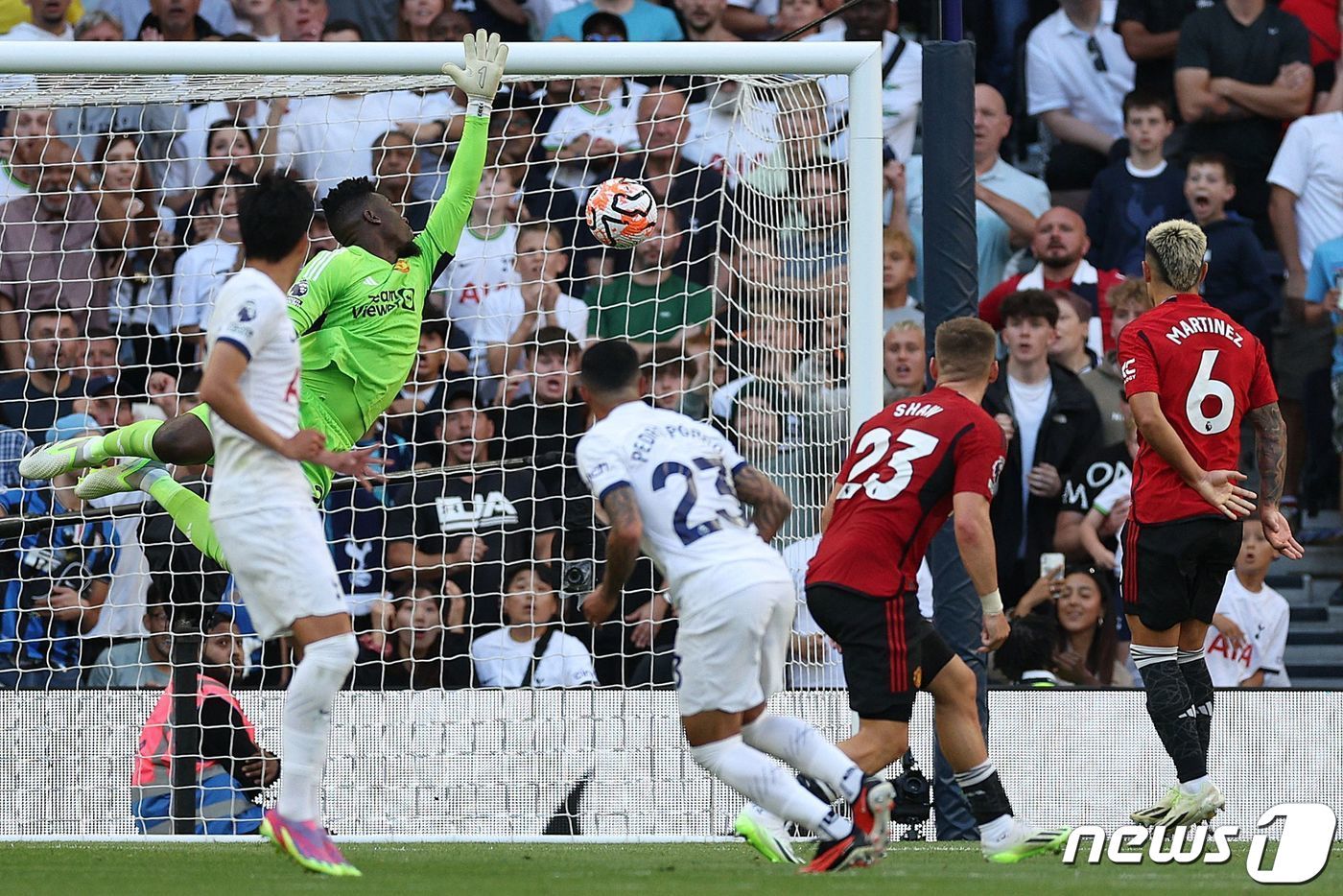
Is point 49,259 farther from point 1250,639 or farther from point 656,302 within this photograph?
point 1250,639

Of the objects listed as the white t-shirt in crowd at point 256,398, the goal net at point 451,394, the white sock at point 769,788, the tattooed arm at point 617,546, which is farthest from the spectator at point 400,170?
the white sock at point 769,788

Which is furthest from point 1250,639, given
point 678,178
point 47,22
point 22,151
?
point 47,22

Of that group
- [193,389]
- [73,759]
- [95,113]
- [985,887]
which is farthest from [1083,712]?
[95,113]

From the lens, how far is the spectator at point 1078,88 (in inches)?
506

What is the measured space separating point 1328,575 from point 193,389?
7509mm

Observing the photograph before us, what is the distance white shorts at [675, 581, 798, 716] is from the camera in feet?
19.9

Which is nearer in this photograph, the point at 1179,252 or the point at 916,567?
the point at 916,567

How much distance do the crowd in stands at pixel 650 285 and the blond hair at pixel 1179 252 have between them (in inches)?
63.5

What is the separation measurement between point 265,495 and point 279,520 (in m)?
0.10

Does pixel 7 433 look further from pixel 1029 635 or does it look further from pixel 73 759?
pixel 1029 635

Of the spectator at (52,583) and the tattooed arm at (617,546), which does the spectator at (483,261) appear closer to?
the spectator at (52,583)

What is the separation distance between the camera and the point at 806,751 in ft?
20.4

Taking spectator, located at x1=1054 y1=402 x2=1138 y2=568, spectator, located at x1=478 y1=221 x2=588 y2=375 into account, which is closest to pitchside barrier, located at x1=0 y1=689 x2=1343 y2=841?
spectator, located at x1=1054 y1=402 x2=1138 y2=568

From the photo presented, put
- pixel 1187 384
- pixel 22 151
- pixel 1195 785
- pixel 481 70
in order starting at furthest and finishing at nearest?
pixel 22 151 < pixel 481 70 < pixel 1187 384 < pixel 1195 785
